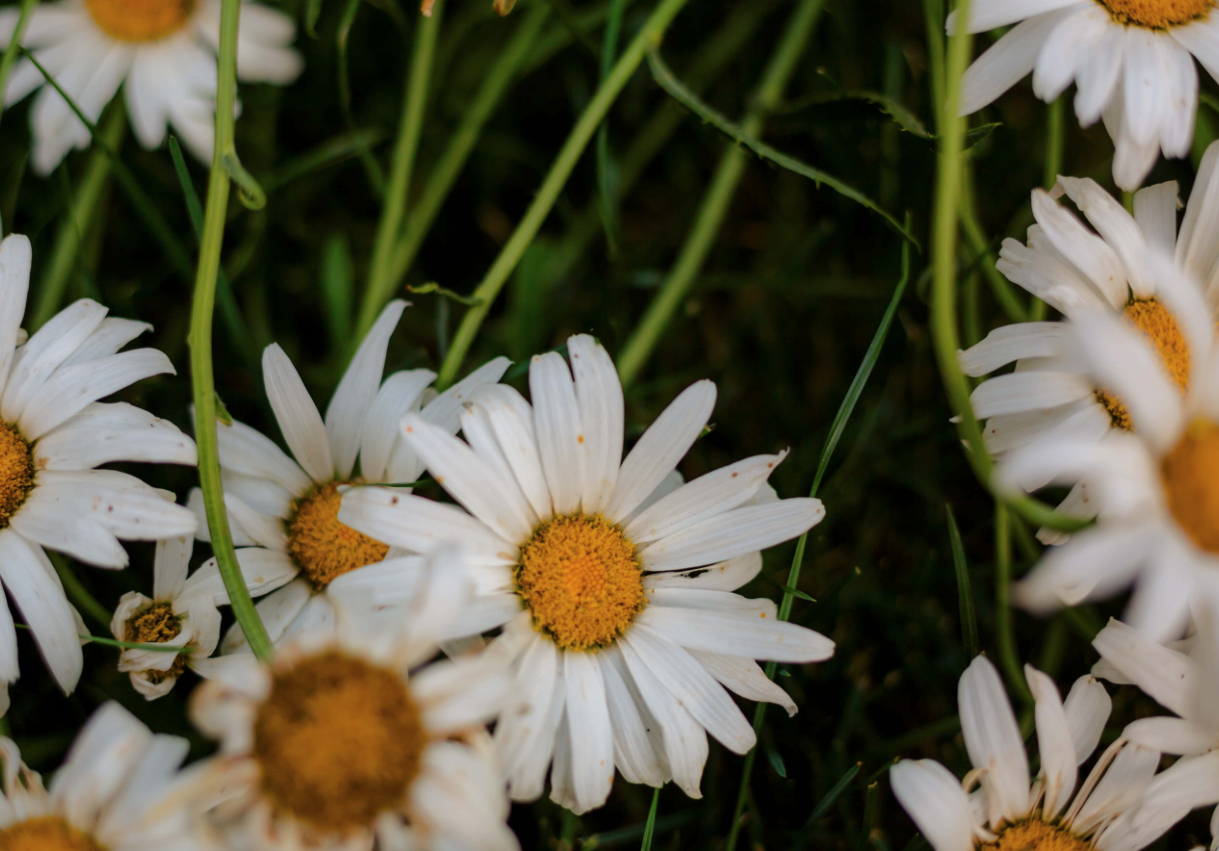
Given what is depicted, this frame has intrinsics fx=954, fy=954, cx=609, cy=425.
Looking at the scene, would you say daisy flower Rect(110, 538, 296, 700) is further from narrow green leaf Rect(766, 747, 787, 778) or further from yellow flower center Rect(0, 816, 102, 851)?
narrow green leaf Rect(766, 747, 787, 778)

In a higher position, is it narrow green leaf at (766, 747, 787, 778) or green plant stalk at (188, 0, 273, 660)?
green plant stalk at (188, 0, 273, 660)

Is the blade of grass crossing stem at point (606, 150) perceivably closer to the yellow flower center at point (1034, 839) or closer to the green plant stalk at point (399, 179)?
the green plant stalk at point (399, 179)

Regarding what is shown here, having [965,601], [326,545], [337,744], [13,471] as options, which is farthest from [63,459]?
[965,601]

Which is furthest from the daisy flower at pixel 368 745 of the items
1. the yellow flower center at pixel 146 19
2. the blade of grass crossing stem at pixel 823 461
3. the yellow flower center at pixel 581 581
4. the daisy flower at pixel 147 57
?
the yellow flower center at pixel 146 19

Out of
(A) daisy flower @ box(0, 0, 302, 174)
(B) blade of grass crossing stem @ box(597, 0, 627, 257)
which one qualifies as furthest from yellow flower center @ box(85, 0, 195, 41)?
(B) blade of grass crossing stem @ box(597, 0, 627, 257)

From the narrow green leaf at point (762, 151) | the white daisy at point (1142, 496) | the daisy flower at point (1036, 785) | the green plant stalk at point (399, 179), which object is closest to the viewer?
the white daisy at point (1142, 496)

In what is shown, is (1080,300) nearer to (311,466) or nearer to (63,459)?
(311,466)
